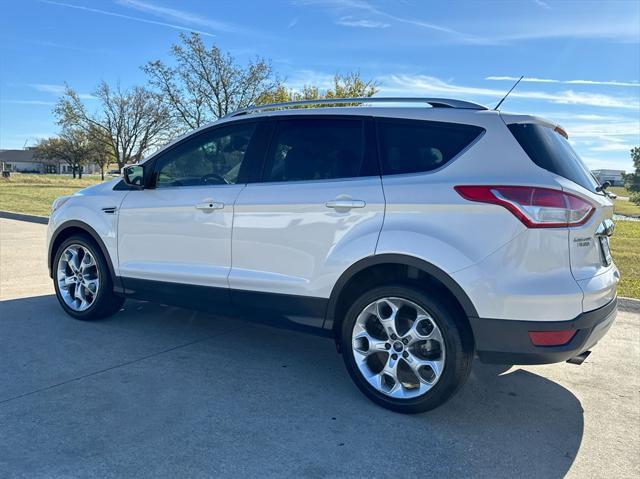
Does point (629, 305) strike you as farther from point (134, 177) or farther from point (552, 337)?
point (134, 177)

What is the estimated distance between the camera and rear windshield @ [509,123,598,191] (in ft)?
10.3

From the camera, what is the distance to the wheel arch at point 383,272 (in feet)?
10.4

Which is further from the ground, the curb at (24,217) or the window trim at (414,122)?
the window trim at (414,122)

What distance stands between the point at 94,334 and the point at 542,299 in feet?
12.2

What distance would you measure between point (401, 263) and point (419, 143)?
798mm

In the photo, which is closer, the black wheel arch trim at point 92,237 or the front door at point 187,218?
the front door at point 187,218

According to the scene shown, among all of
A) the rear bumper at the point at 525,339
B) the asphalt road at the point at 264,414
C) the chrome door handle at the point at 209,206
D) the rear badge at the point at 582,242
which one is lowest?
the asphalt road at the point at 264,414

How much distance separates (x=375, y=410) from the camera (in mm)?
3477

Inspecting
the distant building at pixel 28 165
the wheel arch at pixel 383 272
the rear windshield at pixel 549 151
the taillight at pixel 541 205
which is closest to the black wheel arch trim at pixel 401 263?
the wheel arch at pixel 383 272

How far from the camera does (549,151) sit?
10.6 feet

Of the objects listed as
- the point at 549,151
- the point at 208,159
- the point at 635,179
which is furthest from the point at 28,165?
the point at 549,151

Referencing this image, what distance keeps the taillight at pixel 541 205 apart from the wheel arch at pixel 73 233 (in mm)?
3461

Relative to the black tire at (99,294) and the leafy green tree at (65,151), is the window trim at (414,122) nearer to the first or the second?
the black tire at (99,294)

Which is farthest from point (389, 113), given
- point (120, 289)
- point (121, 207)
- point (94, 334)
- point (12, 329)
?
point (12, 329)
